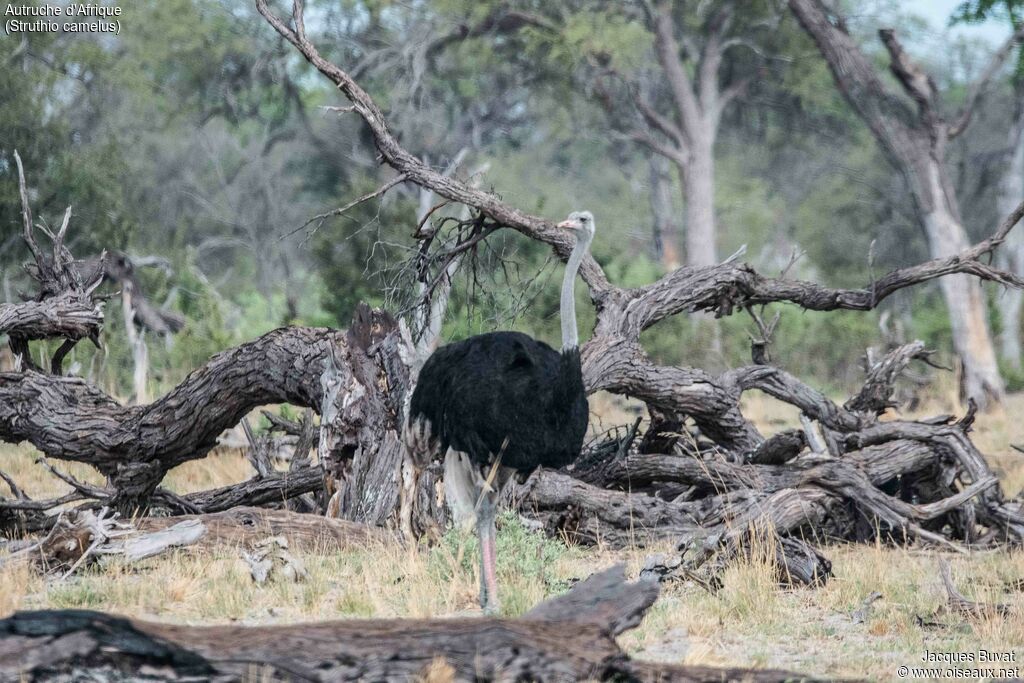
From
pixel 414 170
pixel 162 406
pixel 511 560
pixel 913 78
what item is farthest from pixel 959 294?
pixel 162 406

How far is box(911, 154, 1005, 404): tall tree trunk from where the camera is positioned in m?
14.7

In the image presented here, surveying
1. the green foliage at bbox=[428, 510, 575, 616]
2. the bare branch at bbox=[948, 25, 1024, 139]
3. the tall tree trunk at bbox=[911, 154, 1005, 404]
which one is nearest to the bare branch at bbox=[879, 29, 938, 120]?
the bare branch at bbox=[948, 25, 1024, 139]

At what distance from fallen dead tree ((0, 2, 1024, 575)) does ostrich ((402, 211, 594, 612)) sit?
84 centimetres

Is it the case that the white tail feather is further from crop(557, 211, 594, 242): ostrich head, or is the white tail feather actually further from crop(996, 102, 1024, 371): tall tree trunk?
crop(996, 102, 1024, 371): tall tree trunk

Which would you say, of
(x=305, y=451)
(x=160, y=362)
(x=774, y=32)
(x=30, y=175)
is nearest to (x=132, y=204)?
(x=30, y=175)

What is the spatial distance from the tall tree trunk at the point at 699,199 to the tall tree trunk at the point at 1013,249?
5383mm

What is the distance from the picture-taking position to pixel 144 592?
5629 mm

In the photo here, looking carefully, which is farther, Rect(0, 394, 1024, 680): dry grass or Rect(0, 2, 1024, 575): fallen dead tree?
Rect(0, 2, 1024, 575): fallen dead tree

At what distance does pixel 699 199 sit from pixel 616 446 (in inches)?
626

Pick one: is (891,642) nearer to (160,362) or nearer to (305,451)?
(305,451)

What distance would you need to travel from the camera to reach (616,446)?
8180 millimetres

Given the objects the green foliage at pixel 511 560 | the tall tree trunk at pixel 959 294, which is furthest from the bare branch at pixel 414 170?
the tall tree trunk at pixel 959 294

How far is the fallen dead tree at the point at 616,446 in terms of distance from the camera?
22.7 feet

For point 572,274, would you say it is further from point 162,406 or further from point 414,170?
point 162,406
